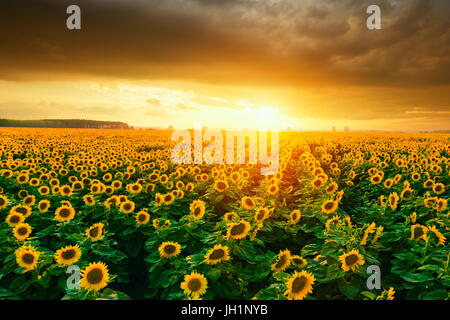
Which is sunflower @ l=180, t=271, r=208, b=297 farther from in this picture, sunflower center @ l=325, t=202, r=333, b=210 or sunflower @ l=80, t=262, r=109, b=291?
sunflower center @ l=325, t=202, r=333, b=210

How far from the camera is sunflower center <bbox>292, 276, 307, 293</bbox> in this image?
2.81 metres

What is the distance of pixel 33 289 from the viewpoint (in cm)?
395

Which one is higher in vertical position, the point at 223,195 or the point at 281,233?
the point at 223,195

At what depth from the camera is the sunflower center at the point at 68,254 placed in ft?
12.1

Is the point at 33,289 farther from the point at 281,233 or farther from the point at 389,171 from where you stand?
the point at 389,171

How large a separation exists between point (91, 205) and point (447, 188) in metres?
9.94

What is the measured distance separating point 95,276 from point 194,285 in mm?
1179

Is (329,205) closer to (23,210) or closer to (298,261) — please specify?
(298,261)

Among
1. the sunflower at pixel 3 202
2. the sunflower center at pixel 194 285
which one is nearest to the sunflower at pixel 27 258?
the sunflower center at pixel 194 285

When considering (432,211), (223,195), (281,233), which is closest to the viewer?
(432,211)

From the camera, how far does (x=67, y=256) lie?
12.1ft

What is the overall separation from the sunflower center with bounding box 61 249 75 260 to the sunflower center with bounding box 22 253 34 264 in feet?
1.22

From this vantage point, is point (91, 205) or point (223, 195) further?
point (223, 195)
